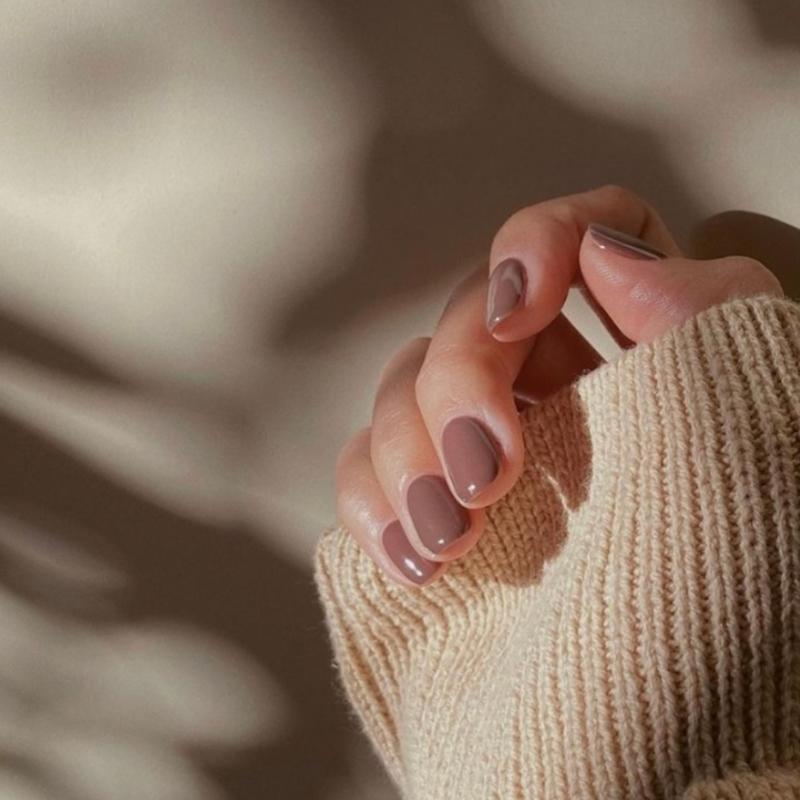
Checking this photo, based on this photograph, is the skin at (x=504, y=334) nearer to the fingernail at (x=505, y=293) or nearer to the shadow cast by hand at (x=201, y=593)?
the fingernail at (x=505, y=293)

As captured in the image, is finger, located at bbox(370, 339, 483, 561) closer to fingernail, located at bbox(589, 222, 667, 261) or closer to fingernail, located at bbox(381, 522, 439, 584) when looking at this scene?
fingernail, located at bbox(381, 522, 439, 584)

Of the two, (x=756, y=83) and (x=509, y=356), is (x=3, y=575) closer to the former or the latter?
(x=509, y=356)

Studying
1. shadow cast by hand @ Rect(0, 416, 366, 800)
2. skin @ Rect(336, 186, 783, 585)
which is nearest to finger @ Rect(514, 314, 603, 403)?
skin @ Rect(336, 186, 783, 585)

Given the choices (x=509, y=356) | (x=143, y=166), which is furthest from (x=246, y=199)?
(x=509, y=356)

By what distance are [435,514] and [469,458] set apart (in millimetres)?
34

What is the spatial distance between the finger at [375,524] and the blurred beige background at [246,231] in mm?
124

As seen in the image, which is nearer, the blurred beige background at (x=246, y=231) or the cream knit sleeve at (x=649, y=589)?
the cream knit sleeve at (x=649, y=589)

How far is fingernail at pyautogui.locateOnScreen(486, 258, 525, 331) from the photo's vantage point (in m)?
0.46

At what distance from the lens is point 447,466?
0.43m

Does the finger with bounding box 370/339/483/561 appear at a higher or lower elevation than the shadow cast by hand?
lower

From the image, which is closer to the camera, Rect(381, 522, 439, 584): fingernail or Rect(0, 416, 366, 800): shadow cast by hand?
Rect(381, 522, 439, 584): fingernail

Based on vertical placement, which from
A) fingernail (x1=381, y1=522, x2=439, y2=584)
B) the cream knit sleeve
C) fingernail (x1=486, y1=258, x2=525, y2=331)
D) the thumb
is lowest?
the cream knit sleeve

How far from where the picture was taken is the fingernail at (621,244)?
46cm

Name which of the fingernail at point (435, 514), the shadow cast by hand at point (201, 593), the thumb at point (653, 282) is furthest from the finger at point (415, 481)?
the shadow cast by hand at point (201, 593)
